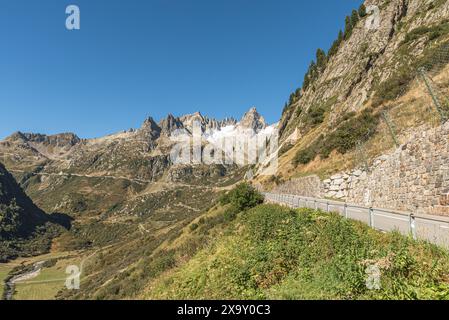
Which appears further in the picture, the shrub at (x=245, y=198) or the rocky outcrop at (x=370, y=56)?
the rocky outcrop at (x=370, y=56)

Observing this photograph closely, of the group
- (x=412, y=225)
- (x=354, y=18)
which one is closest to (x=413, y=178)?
(x=412, y=225)

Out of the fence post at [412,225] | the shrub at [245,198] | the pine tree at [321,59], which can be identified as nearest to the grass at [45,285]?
the shrub at [245,198]

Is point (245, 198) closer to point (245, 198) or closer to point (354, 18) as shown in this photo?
point (245, 198)

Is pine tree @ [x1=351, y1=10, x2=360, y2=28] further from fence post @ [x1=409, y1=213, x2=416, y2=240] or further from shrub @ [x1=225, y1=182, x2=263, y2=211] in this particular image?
fence post @ [x1=409, y1=213, x2=416, y2=240]

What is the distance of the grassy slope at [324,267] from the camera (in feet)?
22.4

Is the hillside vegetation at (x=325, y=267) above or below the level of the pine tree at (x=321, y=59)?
below

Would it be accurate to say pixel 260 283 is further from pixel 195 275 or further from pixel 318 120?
pixel 318 120

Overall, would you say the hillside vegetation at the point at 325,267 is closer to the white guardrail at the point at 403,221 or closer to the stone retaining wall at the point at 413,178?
the white guardrail at the point at 403,221

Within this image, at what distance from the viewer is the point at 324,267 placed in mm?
8812

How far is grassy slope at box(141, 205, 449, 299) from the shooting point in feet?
22.4

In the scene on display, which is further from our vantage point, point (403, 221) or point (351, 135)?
point (351, 135)
